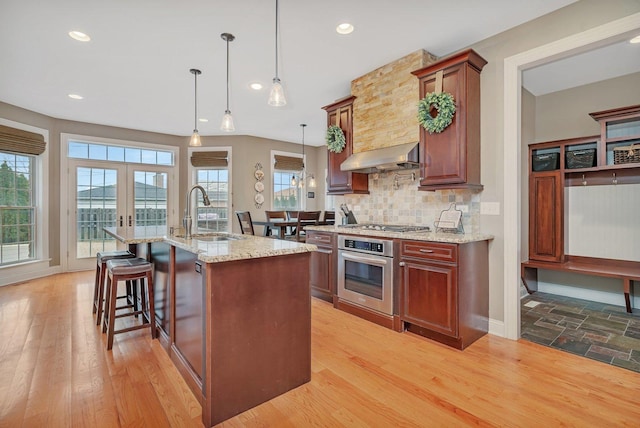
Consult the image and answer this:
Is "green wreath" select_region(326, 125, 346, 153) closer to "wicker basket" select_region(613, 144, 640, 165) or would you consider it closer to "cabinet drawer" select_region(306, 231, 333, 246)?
"cabinet drawer" select_region(306, 231, 333, 246)

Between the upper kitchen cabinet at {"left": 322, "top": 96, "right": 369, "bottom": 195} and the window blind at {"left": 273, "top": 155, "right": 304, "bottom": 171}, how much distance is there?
3.49 metres

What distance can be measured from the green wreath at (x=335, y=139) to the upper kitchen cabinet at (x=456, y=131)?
1.14 meters

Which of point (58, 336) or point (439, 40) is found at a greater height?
point (439, 40)

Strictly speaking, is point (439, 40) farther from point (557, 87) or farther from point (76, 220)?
point (76, 220)

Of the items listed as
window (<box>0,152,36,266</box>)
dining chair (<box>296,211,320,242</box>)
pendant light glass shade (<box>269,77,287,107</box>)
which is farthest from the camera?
dining chair (<box>296,211,320,242</box>)

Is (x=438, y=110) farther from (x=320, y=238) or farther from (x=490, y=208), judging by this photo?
(x=320, y=238)

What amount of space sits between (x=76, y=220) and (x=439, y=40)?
6.46 m

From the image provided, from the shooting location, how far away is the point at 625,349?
2498 mm

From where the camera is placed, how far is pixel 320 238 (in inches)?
Answer: 146

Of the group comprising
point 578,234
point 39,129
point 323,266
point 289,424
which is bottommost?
point 289,424

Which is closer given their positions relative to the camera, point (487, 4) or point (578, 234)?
point (487, 4)

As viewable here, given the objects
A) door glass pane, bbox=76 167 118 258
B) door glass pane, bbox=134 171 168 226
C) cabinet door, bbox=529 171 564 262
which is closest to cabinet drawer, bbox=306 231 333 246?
cabinet door, bbox=529 171 564 262

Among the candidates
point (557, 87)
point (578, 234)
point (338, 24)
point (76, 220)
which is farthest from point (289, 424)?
point (76, 220)

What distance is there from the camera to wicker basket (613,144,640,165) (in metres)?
3.24
